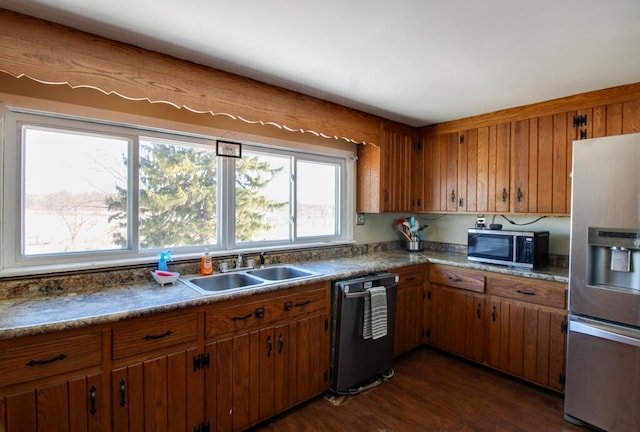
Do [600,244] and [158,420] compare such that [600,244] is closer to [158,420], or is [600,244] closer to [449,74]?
[449,74]

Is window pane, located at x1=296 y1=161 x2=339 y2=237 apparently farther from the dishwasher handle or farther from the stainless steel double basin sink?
the dishwasher handle

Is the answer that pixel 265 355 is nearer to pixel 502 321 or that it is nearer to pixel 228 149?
pixel 228 149

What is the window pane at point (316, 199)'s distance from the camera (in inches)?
122

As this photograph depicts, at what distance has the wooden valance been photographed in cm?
151

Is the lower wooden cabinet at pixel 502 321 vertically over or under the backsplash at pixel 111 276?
under

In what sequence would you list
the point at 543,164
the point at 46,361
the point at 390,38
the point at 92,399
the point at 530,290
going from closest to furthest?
1. the point at 46,361
2. the point at 92,399
3. the point at 390,38
4. the point at 530,290
5. the point at 543,164

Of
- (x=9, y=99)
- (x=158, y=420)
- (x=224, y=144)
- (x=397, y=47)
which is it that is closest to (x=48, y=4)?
(x=9, y=99)

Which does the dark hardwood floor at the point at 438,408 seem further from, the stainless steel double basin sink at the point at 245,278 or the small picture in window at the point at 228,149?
the small picture in window at the point at 228,149

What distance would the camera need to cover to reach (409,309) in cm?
302

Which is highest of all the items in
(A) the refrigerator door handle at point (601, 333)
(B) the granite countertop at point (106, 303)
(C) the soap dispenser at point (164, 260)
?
(C) the soap dispenser at point (164, 260)

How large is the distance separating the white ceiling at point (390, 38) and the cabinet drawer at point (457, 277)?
5.02 ft

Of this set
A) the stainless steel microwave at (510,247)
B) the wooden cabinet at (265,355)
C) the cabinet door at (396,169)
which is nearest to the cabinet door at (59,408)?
the wooden cabinet at (265,355)

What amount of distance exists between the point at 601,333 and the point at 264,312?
82.4 inches

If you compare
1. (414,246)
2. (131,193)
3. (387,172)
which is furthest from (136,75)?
(414,246)
